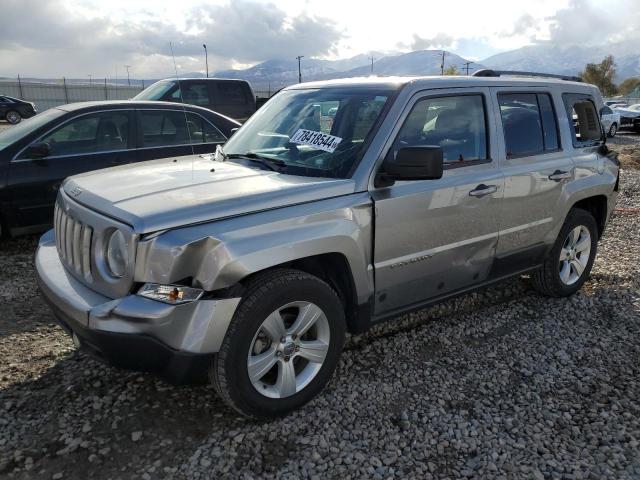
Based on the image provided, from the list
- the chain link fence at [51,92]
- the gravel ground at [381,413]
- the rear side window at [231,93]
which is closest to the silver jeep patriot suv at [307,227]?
the gravel ground at [381,413]

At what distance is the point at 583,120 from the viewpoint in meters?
4.82

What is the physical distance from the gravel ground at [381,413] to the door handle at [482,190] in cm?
112

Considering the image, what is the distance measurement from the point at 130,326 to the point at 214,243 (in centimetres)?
55

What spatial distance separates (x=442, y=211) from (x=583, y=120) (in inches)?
86.5

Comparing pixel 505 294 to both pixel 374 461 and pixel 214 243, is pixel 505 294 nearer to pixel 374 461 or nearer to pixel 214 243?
pixel 374 461

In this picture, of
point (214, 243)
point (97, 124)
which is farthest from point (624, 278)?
point (97, 124)

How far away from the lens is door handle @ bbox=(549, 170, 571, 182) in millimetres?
4301

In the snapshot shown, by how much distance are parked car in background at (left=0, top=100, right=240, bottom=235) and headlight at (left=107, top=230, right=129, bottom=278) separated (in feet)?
11.4

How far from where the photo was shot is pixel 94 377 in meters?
3.40

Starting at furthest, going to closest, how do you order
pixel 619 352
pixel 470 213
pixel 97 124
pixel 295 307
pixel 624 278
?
pixel 97 124
pixel 624 278
pixel 619 352
pixel 470 213
pixel 295 307

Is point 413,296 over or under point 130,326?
under

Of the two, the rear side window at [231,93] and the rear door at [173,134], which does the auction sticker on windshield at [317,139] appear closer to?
the rear door at [173,134]

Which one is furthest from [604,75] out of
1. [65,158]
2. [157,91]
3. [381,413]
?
[381,413]

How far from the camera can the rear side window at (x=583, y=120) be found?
183 inches
